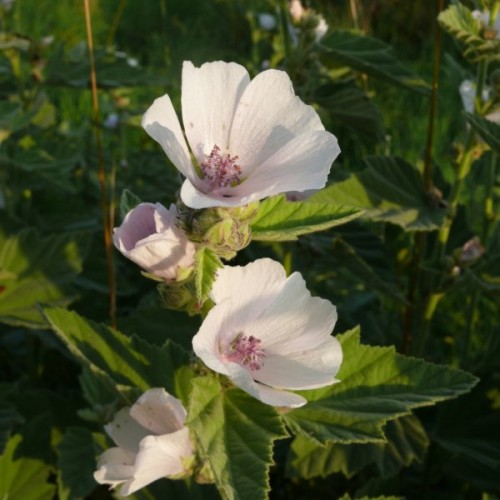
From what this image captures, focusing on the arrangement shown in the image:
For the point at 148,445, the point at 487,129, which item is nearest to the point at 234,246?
the point at 148,445

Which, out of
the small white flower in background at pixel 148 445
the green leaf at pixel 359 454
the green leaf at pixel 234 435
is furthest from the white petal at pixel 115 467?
the green leaf at pixel 359 454

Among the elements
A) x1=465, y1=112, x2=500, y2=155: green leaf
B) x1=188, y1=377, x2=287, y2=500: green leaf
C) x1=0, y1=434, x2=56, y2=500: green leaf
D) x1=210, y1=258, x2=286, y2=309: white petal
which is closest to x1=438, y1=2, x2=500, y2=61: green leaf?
x1=465, y1=112, x2=500, y2=155: green leaf

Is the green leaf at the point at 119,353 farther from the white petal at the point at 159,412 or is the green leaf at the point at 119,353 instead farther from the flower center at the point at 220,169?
the flower center at the point at 220,169

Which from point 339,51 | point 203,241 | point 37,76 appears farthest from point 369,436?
point 37,76

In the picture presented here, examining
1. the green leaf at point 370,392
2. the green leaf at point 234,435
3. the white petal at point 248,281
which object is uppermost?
the white petal at point 248,281

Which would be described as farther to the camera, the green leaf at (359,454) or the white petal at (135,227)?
the green leaf at (359,454)

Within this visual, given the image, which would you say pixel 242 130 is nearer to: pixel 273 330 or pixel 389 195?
pixel 273 330

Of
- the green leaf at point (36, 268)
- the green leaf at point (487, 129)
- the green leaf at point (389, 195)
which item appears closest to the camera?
the green leaf at point (487, 129)
